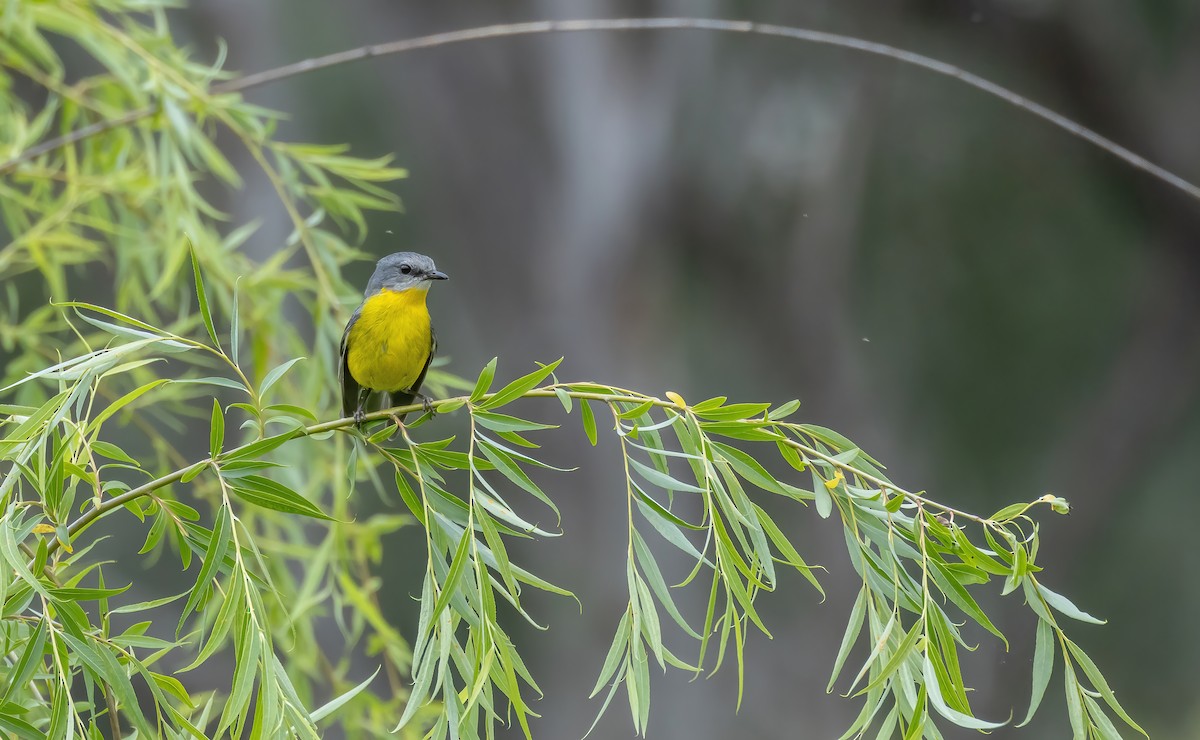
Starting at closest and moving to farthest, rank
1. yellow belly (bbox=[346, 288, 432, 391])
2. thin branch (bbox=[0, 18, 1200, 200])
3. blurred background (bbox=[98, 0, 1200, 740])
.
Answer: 1. thin branch (bbox=[0, 18, 1200, 200])
2. yellow belly (bbox=[346, 288, 432, 391])
3. blurred background (bbox=[98, 0, 1200, 740])

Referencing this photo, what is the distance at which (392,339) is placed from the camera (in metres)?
2.39

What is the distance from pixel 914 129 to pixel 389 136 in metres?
3.33

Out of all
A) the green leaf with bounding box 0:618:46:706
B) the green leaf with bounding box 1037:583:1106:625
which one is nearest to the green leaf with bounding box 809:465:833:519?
the green leaf with bounding box 1037:583:1106:625

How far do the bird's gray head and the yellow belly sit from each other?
0.08 m

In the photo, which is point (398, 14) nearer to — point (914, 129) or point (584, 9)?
point (584, 9)

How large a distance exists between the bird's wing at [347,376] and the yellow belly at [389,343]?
0.03 ft

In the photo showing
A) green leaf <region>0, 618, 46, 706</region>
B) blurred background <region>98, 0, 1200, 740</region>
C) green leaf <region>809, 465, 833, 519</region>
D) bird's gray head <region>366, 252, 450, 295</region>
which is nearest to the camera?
green leaf <region>0, 618, 46, 706</region>

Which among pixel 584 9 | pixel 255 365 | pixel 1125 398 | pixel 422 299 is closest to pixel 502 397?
pixel 422 299

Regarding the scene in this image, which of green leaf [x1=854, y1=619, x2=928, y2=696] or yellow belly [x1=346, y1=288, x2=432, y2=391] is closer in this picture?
green leaf [x1=854, y1=619, x2=928, y2=696]

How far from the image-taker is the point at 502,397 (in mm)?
1327

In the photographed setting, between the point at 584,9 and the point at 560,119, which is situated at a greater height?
the point at 584,9

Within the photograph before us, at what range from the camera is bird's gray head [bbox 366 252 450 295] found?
8.41 ft

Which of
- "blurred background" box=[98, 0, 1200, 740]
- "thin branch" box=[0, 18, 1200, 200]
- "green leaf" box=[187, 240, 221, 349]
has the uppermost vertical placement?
"thin branch" box=[0, 18, 1200, 200]

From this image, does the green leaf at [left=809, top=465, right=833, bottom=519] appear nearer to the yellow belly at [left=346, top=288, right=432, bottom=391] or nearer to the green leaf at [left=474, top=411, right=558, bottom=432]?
the green leaf at [left=474, top=411, right=558, bottom=432]
